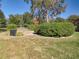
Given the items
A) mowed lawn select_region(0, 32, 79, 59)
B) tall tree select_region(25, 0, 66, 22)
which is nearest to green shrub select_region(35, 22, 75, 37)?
mowed lawn select_region(0, 32, 79, 59)

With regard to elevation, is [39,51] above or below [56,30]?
below

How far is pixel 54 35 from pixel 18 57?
8335mm

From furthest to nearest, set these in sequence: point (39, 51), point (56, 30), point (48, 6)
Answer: point (48, 6) → point (56, 30) → point (39, 51)

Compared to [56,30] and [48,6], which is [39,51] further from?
[48,6]

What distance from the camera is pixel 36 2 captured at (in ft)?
97.6

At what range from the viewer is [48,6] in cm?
2969

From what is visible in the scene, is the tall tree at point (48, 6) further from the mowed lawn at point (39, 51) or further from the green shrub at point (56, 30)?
the mowed lawn at point (39, 51)

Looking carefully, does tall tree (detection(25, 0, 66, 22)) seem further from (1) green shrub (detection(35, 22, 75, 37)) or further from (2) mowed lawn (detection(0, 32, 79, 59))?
(2) mowed lawn (detection(0, 32, 79, 59))

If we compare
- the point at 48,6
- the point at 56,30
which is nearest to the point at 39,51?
the point at 56,30

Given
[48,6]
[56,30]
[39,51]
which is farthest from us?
[48,6]

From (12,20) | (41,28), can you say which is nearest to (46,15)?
(12,20)

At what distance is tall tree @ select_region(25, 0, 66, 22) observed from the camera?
2927 cm

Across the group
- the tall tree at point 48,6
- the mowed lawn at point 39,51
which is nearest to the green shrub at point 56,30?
the mowed lawn at point 39,51

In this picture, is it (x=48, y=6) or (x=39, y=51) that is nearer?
(x=39, y=51)
